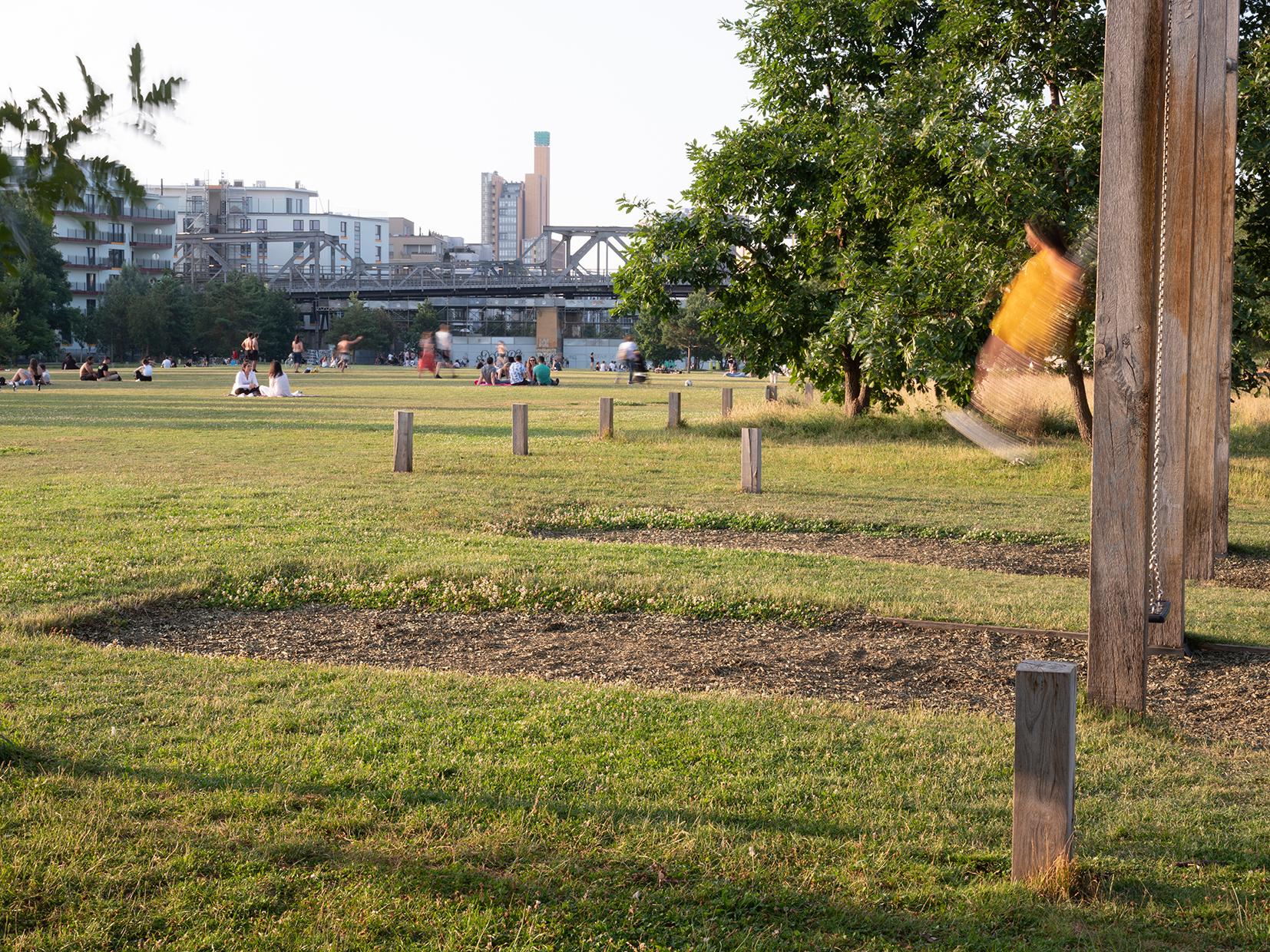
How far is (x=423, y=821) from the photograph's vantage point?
4926 mm

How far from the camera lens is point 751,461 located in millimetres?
17062

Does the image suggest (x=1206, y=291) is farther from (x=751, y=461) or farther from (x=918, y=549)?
(x=751, y=461)

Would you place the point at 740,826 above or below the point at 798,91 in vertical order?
below

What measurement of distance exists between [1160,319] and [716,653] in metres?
3.31

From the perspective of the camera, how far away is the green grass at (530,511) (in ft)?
31.8

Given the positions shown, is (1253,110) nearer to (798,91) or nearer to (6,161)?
(798,91)

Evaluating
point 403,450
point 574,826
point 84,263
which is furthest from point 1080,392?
point 84,263

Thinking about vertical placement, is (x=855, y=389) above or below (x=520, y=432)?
above

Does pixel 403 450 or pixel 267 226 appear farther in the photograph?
pixel 267 226

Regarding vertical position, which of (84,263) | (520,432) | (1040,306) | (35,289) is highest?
(84,263)

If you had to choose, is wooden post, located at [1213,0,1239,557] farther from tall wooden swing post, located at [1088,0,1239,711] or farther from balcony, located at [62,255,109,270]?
balcony, located at [62,255,109,270]

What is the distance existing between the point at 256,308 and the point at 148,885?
10130 centimetres

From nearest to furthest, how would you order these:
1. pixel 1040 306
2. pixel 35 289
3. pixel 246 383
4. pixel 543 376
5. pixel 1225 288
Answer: pixel 1225 288 < pixel 1040 306 < pixel 246 383 < pixel 35 289 < pixel 543 376

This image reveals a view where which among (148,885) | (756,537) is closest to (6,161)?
(148,885)
